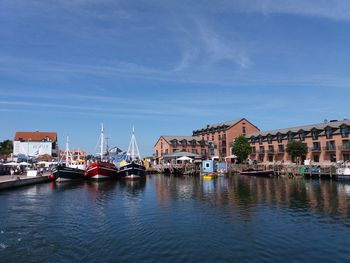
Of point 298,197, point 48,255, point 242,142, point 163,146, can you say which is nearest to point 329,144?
point 242,142

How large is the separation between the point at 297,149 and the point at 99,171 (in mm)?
46370

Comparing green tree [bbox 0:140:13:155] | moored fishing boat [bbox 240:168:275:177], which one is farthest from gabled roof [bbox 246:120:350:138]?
green tree [bbox 0:140:13:155]

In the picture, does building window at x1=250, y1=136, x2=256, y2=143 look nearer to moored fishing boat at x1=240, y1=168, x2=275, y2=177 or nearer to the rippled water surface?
moored fishing boat at x1=240, y1=168, x2=275, y2=177

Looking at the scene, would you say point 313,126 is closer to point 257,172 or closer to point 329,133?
point 329,133

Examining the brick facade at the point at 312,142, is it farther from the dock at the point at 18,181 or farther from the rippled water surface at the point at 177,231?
the dock at the point at 18,181

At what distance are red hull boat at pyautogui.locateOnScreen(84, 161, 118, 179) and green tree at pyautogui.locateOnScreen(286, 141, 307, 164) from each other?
140 feet

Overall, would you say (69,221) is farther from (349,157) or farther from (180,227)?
(349,157)

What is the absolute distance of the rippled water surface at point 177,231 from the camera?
1709 cm

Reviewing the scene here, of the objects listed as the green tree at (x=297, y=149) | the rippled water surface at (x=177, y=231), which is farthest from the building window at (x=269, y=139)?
the rippled water surface at (x=177, y=231)

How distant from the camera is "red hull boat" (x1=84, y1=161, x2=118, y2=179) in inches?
2687

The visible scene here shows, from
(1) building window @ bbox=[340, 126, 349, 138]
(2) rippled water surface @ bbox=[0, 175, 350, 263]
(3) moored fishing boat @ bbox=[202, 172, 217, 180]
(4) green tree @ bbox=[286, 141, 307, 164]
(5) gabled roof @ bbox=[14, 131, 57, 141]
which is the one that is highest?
(5) gabled roof @ bbox=[14, 131, 57, 141]

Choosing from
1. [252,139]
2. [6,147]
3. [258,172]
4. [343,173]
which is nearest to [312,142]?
[258,172]

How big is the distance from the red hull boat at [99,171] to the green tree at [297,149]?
42.7 meters

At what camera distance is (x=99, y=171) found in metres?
68.3
